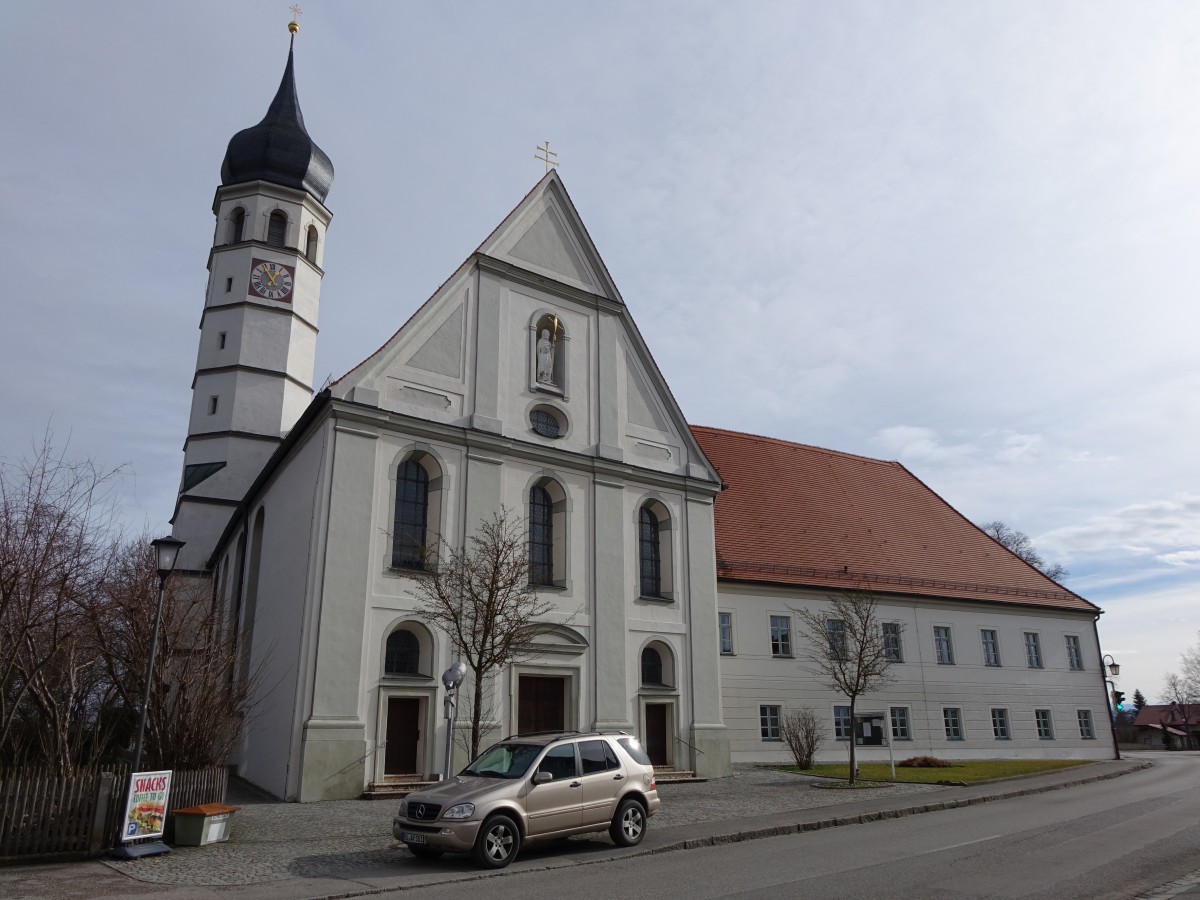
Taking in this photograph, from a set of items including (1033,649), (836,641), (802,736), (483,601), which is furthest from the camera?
(1033,649)

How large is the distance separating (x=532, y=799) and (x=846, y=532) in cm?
2455

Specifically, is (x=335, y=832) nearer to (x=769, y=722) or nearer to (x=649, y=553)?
(x=649, y=553)

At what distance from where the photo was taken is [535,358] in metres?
24.3

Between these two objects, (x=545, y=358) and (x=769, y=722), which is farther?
(x=769, y=722)

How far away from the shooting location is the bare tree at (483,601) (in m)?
16.8

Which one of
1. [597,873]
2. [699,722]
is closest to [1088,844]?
[597,873]

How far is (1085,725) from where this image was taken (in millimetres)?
35156

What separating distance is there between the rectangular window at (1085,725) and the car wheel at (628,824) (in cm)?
2842

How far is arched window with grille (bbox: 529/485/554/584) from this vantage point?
2305 centimetres

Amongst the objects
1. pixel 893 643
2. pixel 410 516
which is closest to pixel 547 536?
pixel 410 516

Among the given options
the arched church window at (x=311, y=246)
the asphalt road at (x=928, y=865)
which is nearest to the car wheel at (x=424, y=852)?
the asphalt road at (x=928, y=865)

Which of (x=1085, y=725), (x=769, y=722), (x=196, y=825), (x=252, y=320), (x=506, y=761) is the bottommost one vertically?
(x=196, y=825)

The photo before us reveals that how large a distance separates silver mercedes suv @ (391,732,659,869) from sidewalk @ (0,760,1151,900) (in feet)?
1.10

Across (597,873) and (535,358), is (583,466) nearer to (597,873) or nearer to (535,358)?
(535,358)
